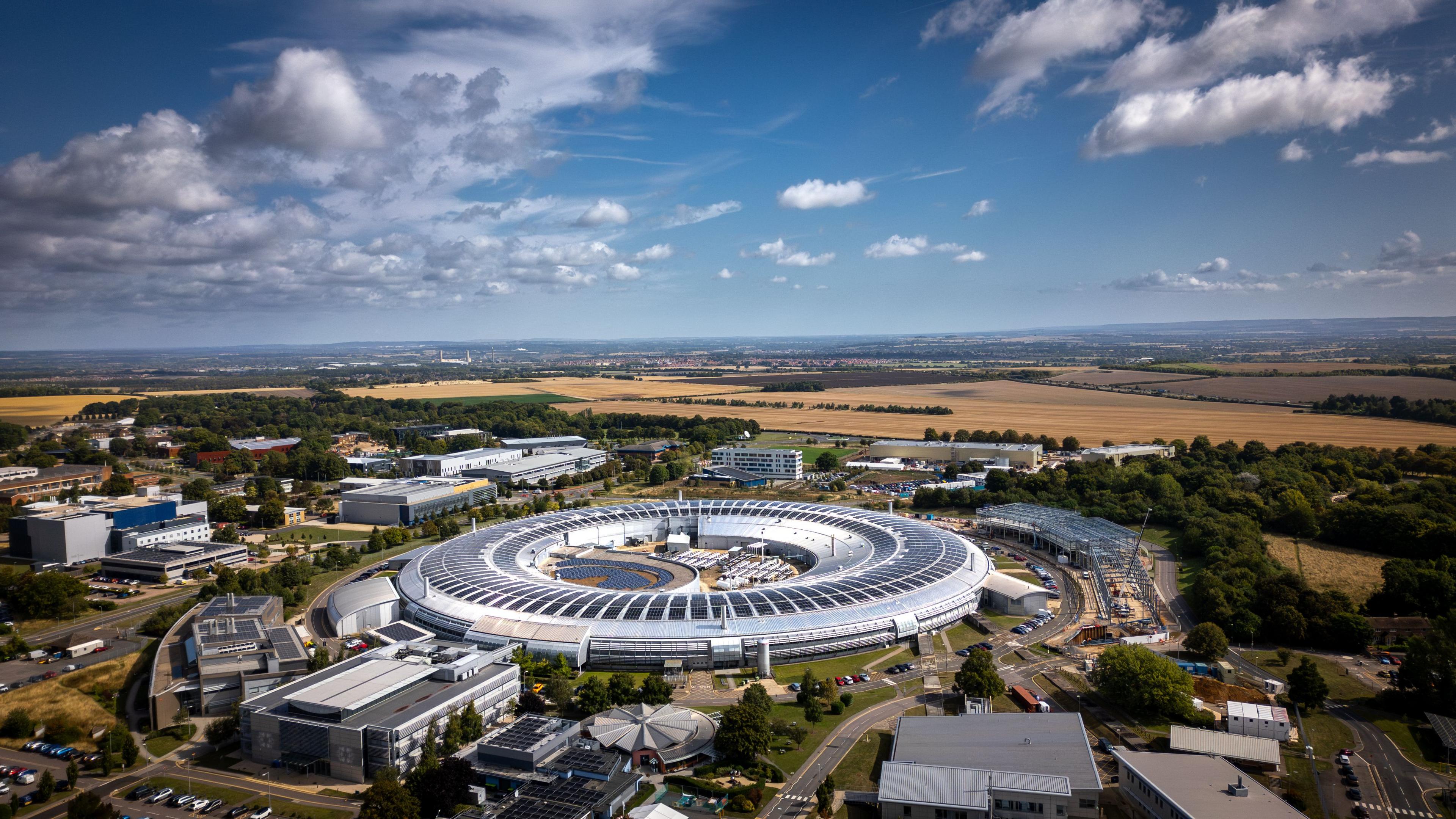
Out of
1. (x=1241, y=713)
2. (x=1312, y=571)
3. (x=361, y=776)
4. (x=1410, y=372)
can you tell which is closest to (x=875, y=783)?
(x=1241, y=713)

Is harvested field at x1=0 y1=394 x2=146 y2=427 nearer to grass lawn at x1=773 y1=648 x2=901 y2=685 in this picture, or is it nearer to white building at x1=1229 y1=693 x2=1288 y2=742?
grass lawn at x1=773 y1=648 x2=901 y2=685

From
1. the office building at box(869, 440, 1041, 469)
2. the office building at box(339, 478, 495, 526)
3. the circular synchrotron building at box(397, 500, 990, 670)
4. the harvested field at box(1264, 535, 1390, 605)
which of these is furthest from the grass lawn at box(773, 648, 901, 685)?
the office building at box(869, 440, 1041, 469)

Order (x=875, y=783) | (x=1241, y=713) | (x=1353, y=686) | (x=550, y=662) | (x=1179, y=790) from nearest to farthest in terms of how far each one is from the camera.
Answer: (x=1179, y=790) < (x=875, y=783) < (x=1241, y=713) < (x=1353, y=686) < (x=550, y=662)

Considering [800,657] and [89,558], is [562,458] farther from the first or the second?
[800,657]

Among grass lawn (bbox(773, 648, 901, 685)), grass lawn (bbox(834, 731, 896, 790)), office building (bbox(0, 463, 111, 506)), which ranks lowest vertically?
grass lawn (bbox(834, 731, 896, 790))

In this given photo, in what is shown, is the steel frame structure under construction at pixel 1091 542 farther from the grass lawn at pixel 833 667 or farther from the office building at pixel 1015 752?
the office building at pixel 1015 752

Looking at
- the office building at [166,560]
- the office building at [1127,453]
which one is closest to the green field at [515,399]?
the office building at [166,560]
